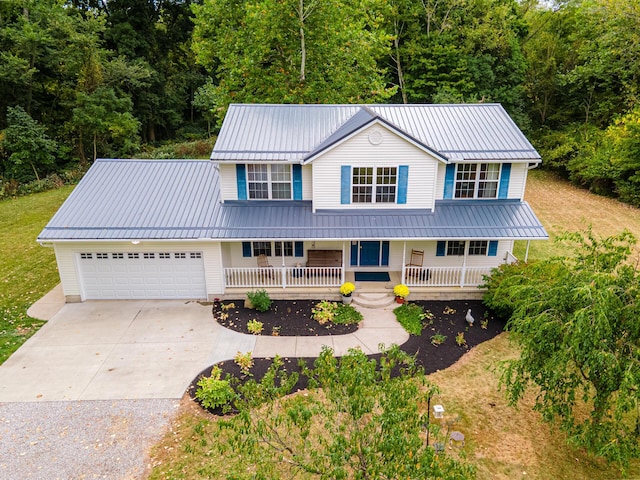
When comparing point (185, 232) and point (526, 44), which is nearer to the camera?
point (185, 232)

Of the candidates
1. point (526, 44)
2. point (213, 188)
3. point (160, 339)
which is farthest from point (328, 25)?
point (526, 44)

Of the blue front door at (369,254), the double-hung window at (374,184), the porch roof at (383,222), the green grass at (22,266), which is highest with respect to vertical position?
the double-hung window at (374,184)

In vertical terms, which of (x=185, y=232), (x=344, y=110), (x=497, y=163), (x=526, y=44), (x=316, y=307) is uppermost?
(x=526, y=44)

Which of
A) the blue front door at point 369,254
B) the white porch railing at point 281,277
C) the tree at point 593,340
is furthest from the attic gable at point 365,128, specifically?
the tree at point 593,340

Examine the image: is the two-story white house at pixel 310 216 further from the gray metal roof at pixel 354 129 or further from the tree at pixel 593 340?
the tree at pixel 593 340

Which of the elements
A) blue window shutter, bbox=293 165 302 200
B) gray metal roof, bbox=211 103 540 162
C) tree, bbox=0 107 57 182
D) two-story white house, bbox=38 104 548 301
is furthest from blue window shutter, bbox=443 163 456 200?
tree, bbox=0 107 57 182

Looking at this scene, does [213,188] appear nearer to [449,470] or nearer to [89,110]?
[449,470]
